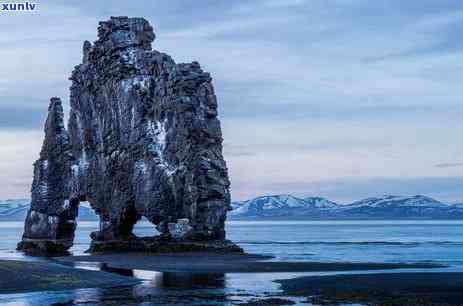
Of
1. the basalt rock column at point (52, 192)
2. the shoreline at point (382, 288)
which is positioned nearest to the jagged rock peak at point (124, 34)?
the basalt rock column at point (52, 192)

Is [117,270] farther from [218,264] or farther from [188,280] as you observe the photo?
[188,280]

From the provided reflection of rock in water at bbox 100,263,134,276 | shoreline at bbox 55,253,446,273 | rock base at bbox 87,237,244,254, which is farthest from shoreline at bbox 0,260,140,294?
rock base at bbox 87,237,244,254

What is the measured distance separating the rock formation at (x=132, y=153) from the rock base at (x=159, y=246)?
170 millimetres

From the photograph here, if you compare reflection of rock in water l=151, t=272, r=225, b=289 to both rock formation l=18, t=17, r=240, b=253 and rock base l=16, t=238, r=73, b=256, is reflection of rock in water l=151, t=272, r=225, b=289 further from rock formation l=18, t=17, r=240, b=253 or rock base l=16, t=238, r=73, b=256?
rock base l=16, t=238, r=73, b=256

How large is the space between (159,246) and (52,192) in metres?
24.3

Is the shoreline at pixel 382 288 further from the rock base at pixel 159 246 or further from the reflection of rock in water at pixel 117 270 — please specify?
the rock base at pixel 159 246

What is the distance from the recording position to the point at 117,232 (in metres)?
104

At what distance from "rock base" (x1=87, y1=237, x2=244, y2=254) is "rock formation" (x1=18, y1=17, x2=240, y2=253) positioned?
0.56 feet

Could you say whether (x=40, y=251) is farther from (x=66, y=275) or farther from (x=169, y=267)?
(x=66, y=275)

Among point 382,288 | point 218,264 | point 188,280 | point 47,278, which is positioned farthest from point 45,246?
point 382,288

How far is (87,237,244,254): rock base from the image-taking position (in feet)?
306

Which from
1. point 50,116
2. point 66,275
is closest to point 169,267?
point 66,275

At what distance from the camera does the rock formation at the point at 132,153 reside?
96750 millimetres

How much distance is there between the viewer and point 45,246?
11081cm
